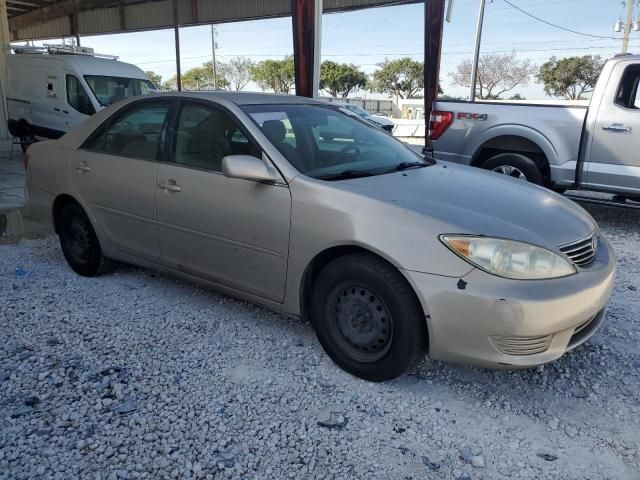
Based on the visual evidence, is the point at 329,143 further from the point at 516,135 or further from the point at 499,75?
the point at 499,75

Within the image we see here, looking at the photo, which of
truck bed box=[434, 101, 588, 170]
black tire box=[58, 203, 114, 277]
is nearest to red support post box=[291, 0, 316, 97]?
truck bed box=[434, 101, 588, 170]

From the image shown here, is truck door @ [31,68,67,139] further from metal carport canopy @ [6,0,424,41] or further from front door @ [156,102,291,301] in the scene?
metal carport canopy @ [6,0,424,41]

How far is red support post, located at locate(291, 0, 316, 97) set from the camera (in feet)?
42.5

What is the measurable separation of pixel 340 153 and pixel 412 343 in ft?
4.59

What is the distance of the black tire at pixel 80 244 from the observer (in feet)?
13.8

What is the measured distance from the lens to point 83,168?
13.3 feet

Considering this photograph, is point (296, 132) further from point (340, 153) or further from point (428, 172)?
point (428, 172)

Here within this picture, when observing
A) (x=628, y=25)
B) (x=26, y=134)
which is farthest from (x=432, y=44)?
(x=628, y=25)

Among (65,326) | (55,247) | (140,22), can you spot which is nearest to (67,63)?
(55,247)

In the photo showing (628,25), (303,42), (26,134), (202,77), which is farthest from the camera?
(202,77)

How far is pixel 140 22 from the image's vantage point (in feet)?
81.2

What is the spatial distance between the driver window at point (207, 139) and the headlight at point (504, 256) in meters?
1.34

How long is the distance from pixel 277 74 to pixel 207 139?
2210 inches

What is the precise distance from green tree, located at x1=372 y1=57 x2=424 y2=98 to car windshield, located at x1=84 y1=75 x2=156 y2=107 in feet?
159
